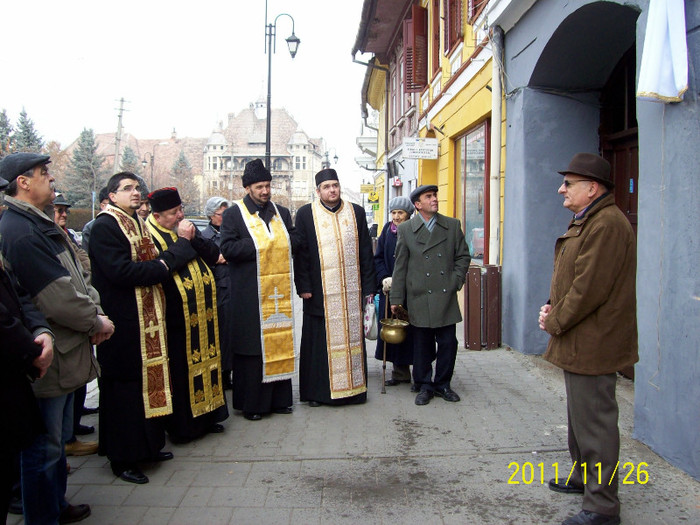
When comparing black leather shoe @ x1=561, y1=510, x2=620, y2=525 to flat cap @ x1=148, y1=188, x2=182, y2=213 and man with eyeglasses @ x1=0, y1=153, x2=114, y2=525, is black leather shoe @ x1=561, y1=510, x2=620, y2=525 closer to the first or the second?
man with eyeglasses @ x1=0, y1=153, x2=114, y2=525

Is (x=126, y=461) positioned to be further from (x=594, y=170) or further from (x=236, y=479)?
(x=594, y=170)

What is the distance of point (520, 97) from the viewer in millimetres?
7156

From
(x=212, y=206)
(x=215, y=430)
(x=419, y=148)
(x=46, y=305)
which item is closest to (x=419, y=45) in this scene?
(x=419, y=148)

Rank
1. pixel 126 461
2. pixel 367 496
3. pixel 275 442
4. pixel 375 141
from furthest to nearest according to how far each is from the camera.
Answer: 1. pixel 375 141
2. pixel 275 442
3. pixel 126 461
4. pixel 367 496

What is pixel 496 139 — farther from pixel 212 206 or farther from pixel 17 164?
pixel 17 164

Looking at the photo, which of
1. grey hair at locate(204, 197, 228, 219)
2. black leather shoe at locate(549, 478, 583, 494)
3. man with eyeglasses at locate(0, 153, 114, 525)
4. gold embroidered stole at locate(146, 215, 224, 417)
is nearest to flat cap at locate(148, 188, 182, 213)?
gold embroidered stole at locate(146, 215, 224, 417)

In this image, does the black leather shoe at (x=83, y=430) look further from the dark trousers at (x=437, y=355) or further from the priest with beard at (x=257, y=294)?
the dark trousers at (x=437, y=355)

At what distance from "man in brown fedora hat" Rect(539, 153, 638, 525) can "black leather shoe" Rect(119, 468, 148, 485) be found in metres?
2.51

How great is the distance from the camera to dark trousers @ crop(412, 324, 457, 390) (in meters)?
5.59

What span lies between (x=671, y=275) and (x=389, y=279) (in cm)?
277

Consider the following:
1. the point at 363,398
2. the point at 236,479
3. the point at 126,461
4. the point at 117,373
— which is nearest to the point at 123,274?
the point at 117,373

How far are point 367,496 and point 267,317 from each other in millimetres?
2016

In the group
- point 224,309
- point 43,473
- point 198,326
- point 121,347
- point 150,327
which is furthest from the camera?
point 224,309

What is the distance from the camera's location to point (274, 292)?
5.37 metres
